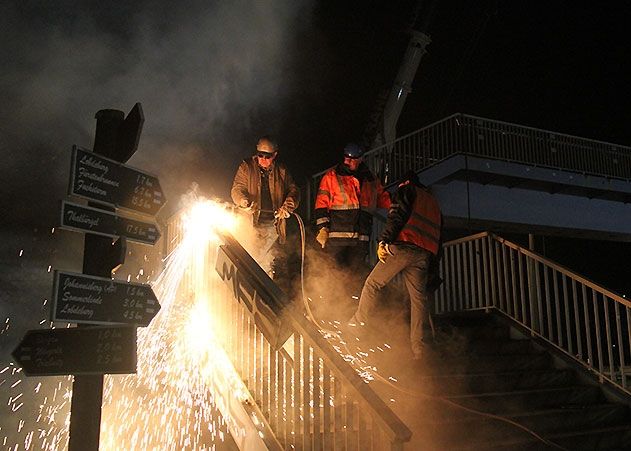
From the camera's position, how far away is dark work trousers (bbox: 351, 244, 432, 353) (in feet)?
19.7

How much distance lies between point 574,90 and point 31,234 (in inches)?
704

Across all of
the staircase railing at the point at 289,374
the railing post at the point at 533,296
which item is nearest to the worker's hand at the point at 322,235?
the staircase railing at the point at 289,374

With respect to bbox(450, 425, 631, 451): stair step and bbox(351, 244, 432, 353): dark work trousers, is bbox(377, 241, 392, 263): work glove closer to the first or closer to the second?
bbox(351, 244, 432, 353): dark work trousers

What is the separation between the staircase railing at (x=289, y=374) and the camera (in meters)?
3.60

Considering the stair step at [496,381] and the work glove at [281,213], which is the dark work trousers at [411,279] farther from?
the work glove at [281,213]

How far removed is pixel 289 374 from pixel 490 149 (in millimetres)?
11997

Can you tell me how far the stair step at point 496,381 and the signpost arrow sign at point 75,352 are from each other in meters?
3.02

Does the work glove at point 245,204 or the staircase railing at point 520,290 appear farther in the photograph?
the work glove at point 245,204

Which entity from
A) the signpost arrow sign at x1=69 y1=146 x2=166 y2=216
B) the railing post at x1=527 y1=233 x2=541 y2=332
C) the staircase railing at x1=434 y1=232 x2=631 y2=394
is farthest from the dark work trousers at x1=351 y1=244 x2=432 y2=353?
the signpost arrow sign at x1=69 y1=146 x2=166 y2=216

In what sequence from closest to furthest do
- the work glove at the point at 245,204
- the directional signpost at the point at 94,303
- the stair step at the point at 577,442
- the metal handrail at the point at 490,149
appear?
the directional signpost at the point at 94,303 → the stair step at the point at 577,442 → the work glove at the point at 245,204 → the metal handrail at the point at 490,149

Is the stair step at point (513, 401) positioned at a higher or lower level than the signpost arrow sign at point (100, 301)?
lower

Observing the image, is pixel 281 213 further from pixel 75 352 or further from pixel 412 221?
pixel 75 352

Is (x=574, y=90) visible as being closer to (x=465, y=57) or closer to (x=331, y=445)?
(x=465, y=57)

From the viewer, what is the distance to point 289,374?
430 cm
